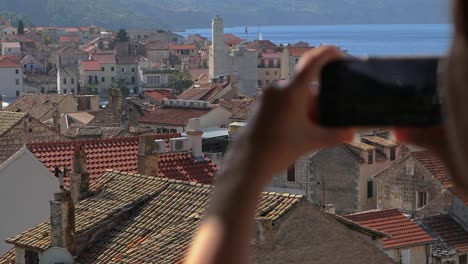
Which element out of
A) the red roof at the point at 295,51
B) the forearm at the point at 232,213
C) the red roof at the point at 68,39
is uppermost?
the red roof at the point at 68,39

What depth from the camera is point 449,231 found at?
77.0ft

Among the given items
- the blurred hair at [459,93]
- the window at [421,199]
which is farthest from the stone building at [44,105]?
the blurred hair at [459,93]

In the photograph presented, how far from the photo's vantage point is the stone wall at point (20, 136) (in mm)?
26420

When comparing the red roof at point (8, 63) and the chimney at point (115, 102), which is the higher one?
the red roof at point (8, 63)

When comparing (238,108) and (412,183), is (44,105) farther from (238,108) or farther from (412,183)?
(412,183)

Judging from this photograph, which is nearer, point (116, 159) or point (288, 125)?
point (288, 125)

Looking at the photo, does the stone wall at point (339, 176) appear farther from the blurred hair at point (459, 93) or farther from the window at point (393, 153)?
the blurred hair at point (459, 93)

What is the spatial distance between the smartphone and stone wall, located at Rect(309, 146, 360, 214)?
3022cm

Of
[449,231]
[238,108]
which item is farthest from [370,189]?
[238,108]

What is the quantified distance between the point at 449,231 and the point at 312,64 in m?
22.1

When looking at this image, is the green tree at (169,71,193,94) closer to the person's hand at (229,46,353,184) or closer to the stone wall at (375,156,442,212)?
the stone wall at (375,156,442,212)

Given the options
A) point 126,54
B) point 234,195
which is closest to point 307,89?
point 234,195

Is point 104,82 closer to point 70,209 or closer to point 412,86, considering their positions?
point 70,209

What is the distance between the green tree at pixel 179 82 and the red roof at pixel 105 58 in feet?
56.3
